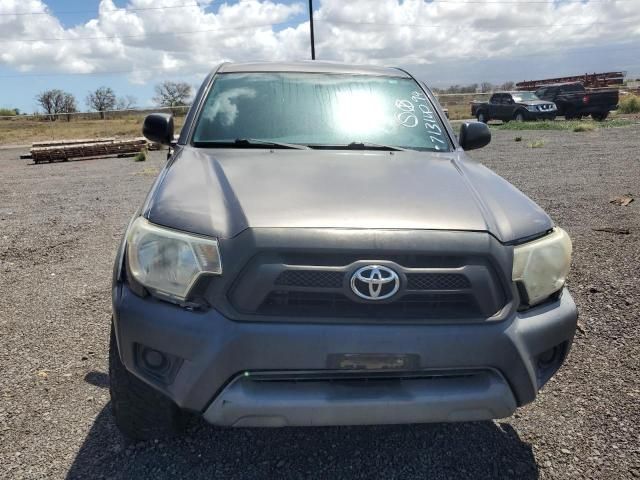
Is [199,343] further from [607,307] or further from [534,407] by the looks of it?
[607,307]

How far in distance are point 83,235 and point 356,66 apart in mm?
4048

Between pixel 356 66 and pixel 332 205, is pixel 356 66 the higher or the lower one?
the higher one

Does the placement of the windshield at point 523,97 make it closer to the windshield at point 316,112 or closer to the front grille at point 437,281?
the windshield at point 316,112

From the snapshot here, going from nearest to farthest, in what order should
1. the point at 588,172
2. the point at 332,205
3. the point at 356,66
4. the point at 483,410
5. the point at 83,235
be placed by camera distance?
the point at 483,410, the point at 332,205, the point at 356,66, the point at 83,235, the point at 588,172

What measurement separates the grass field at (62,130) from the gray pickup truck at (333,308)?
2256 centimetres

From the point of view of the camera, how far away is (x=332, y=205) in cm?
215


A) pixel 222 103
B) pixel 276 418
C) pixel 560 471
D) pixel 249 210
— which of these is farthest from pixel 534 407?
pixel 222 103

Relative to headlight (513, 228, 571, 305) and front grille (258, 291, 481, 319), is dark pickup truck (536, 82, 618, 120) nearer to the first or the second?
headlight (513, 228, 571, 305)

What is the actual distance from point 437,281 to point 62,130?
37.4 m

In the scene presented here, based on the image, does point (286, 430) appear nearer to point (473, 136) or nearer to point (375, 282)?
point (375, 282)

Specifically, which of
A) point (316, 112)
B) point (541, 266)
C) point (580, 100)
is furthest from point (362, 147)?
point (580, 100)

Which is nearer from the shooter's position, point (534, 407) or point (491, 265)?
point (491, 265)

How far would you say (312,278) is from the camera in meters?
1.93

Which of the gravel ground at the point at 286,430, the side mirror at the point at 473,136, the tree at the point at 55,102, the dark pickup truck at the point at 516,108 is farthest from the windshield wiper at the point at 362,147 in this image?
the tree at the point at 55,102
